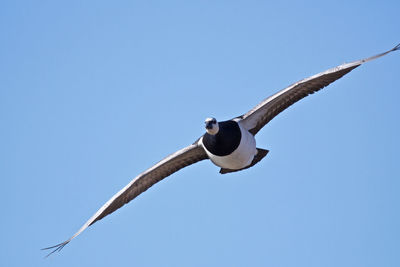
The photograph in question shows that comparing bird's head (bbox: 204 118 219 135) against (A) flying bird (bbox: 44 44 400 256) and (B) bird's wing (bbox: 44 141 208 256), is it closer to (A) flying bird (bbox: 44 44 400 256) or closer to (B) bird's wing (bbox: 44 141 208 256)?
(A) flying bird (bbox: 44 44 400 256)

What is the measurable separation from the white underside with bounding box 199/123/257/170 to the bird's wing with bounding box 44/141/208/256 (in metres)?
0.76

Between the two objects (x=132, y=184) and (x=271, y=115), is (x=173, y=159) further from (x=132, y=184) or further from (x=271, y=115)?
(x=271, y=115)

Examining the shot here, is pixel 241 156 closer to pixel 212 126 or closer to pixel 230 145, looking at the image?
pixel 230 145

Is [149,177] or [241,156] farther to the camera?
[149,177]

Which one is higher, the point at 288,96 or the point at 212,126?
the point at 288,96

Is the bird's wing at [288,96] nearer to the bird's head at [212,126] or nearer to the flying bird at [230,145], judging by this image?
the flying bird at [230,145]

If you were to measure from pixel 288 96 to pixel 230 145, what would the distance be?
6.66 ft

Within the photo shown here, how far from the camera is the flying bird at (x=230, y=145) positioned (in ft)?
67.5

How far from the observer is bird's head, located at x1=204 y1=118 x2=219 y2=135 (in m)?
Result: 20.7

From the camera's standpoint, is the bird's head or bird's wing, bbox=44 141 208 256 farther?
bird's wing, bbox=44 141 208 256

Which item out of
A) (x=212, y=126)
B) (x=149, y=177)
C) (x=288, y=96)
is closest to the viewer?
(x=212, y=126)

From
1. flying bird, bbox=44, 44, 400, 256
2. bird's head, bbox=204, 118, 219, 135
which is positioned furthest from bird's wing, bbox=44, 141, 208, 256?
bird's head, bbox=204, 118, 219, 135

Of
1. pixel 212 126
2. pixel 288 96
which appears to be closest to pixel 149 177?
pixel 212 126

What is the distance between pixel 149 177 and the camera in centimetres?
2244
